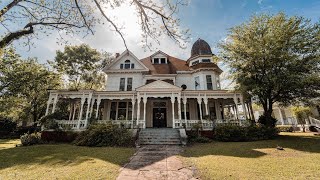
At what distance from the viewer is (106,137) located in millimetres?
12789

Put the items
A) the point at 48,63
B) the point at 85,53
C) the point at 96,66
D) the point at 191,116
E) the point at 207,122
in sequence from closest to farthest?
the point at 207,122 → the point at 191,116 → the point at 48,63 → the point at 85,53 → the point at 96,66

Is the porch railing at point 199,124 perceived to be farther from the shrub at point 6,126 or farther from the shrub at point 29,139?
the shrub at point 6,126

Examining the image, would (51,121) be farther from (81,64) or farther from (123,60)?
(81,64)

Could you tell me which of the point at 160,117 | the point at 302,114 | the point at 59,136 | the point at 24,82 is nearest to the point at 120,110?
the point at 160,117

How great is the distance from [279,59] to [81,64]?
2872cm

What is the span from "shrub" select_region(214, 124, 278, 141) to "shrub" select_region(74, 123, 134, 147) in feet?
24.7

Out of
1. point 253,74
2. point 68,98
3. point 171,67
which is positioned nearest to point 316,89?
point 253,74

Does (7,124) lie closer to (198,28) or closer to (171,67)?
(171,67)

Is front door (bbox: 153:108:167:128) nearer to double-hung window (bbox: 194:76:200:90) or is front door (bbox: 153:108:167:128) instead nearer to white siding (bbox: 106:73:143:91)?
white siding (bbox: 106:73:143:91)

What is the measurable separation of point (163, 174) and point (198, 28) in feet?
18.3

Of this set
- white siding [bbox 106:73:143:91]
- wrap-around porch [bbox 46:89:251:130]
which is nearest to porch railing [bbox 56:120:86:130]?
wrap-around porch [bbox 46:89:251:130]

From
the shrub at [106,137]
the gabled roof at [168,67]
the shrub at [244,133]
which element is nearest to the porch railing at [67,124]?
the shrub at [106,137]

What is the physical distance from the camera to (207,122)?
15.8 metres

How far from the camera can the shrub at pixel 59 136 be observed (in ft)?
48.1
